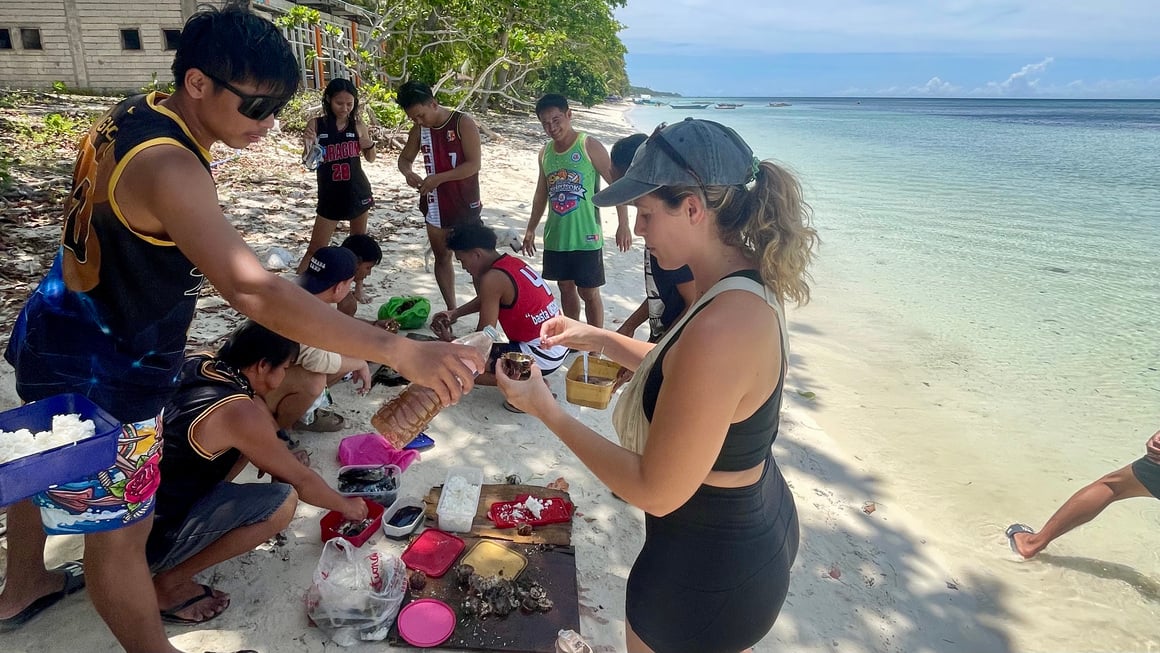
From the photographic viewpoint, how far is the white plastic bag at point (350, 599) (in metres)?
2.76

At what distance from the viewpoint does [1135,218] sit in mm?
16453

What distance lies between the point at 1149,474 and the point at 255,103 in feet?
15.4

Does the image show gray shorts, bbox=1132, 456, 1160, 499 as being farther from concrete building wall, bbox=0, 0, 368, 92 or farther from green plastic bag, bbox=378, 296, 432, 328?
concrete building wall, bbox=0, 0, 368, 92

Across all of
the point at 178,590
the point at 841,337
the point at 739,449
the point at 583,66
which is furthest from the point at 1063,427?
the point at 583,66

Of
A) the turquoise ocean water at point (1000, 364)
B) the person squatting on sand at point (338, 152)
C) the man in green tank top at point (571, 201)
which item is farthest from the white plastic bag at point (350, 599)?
the person squatting on sand at point (338, 152)

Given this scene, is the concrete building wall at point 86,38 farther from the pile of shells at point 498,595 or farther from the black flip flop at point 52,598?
the pile of shells at point 498,595

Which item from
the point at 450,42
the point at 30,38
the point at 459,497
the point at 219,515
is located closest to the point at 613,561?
the point at 459,497

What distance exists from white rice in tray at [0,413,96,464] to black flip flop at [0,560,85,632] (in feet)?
3.77

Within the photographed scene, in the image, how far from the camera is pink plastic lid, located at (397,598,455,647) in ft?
9.11

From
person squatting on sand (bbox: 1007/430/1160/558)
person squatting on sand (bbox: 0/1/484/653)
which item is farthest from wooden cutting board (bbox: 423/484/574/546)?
person squatting on sand (bbox: 1007/430/1160/558)

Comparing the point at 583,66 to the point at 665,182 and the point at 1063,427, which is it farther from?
the point at 665,182

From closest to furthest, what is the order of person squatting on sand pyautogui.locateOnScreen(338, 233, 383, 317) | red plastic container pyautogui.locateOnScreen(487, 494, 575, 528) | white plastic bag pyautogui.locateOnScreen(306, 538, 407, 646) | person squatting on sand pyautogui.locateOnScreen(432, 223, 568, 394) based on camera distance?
1. white plastic bag pyautogui.locateOnScreen(306, 538, 407, 646)
2. red plastic container pyautogui.locateOnScreen(487, 494, 575, 528)
3. person squatting on sand pyautogui.locateOnScreen(432, 223, 568, 394)
4. person squatting on sand pyautogui.locateOnScreen(338, 233, 383, 317)

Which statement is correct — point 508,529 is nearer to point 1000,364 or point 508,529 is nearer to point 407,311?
point 407,311

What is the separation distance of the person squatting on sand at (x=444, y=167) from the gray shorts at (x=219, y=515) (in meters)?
3.79
